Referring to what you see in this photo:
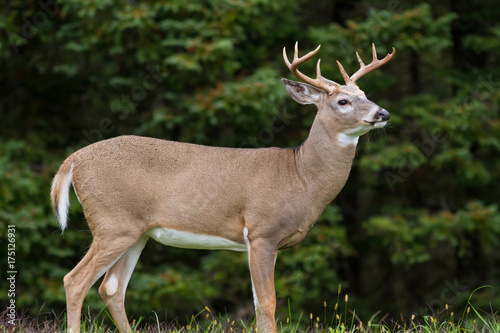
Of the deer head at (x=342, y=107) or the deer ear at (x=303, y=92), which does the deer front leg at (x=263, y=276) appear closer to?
the deer head at (x=342, y=107)

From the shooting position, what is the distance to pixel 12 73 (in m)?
10.3

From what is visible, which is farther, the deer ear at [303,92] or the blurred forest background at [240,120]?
the blurred forest background at [240,120]

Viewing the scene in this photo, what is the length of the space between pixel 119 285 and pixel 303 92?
1964 mm

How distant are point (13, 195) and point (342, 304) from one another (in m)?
4.69

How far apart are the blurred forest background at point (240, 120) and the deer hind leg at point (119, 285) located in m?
3.09

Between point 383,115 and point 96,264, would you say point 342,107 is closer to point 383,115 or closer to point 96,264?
point 383,115

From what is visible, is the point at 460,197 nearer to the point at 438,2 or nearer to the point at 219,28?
the point at 438,2

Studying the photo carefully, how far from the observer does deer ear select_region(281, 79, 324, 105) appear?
5.32m

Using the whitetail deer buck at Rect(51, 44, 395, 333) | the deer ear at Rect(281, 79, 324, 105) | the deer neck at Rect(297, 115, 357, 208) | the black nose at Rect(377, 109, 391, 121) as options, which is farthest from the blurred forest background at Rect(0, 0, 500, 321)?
the black nose at Rect(377, 109, 391, 121)

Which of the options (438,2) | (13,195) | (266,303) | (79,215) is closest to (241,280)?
(79,215)

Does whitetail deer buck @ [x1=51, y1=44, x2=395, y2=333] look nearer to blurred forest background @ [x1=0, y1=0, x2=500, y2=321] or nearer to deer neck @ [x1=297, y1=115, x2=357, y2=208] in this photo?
deer neck @ [x1=297, y1=115, x2=357, y2=208]

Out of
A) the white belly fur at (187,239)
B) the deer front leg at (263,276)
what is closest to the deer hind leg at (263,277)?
the deer front leg at (263,276)

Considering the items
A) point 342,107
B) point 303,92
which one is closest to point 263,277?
point 342,107

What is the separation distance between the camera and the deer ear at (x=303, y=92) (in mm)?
5316
